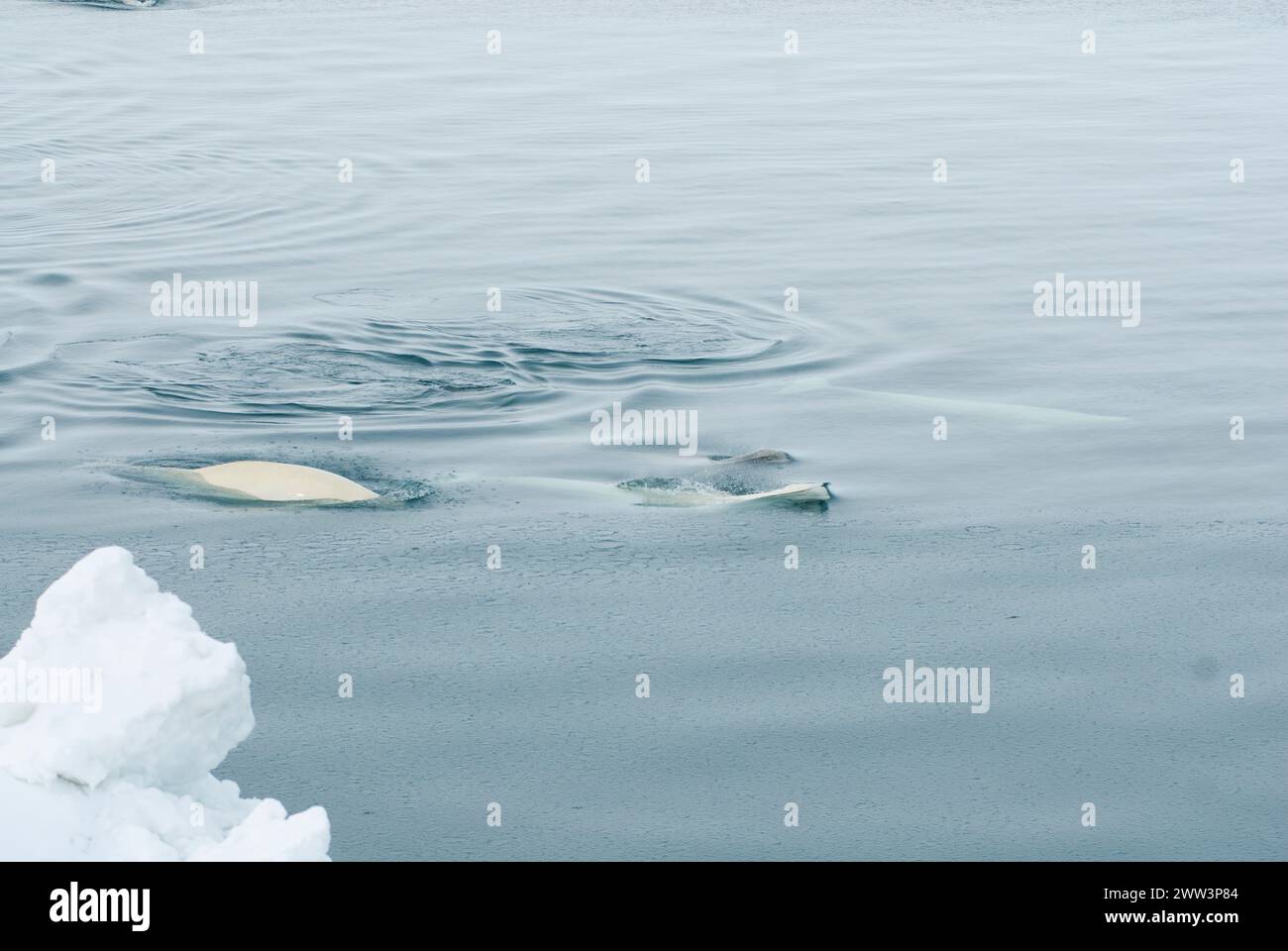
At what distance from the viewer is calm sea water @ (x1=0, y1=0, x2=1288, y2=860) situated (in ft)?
33.3

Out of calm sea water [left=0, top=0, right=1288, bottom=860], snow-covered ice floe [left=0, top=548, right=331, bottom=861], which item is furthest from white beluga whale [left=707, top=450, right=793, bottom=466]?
snow-covered ice floe [left=0, top=548, right=331, bottom=861]

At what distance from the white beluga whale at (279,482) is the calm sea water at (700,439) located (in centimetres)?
27

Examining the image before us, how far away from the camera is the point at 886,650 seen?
38.4ft

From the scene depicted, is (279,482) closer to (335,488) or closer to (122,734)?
(335,488)

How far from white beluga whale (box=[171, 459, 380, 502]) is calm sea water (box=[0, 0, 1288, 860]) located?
27 cm

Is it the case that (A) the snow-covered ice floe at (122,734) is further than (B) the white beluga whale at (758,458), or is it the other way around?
(B) the white beluga whale at (758,458)

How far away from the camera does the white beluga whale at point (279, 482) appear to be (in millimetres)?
14281

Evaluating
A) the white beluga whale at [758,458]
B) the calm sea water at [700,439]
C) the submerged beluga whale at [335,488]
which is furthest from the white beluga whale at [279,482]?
the white beluga whale at [758,458]

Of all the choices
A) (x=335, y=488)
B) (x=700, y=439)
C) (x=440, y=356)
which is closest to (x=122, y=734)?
(x=335, y=488)

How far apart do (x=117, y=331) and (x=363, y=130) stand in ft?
40.9

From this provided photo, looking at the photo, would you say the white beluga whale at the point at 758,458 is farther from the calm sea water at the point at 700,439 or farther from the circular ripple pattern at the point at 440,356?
the circular ripple pattern at the point at 440,356

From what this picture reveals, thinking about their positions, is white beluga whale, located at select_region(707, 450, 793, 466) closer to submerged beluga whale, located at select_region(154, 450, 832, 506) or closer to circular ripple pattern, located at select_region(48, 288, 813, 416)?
submerged beluga whale, located at select_region(154, 450, 832, 506)
